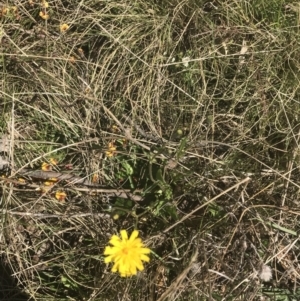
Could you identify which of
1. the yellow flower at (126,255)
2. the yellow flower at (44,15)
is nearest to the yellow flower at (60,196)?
the yellow flower at (126,255)

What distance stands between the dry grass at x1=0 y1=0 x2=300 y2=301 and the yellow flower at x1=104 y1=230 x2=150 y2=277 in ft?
0.57

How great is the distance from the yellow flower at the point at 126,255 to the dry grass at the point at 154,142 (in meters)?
0.18

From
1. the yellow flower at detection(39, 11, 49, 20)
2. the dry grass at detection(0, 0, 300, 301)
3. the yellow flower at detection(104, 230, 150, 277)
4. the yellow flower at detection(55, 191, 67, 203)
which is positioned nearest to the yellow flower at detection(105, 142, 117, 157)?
the dry grass at detection(0, 0, 300, 301)

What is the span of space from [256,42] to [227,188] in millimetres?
538

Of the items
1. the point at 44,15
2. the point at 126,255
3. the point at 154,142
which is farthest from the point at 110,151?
the point at 44,15

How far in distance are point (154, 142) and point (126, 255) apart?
46cm

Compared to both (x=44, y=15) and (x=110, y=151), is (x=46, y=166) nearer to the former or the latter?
(x=110, y=151)

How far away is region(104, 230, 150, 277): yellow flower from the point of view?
162 centimetres

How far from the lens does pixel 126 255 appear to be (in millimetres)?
1625

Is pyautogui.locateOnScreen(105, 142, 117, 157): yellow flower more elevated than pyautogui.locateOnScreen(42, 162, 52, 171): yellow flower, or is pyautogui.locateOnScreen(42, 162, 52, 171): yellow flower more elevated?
pyautogui.locateOnScreen(105, 142, 117, 157): yellow flower

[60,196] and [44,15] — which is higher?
[44,15]

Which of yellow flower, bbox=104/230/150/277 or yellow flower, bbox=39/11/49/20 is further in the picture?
yellow flower, bbox=39/11/49/20

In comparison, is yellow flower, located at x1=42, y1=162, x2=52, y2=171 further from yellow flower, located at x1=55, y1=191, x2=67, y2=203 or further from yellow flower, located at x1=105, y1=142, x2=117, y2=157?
yellow flower, located at x1=105, y1=142, x2=117, y2=157

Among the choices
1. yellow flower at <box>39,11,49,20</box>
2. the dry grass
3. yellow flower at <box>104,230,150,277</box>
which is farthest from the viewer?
yellow flower at <box>39,11,49,20</box>
